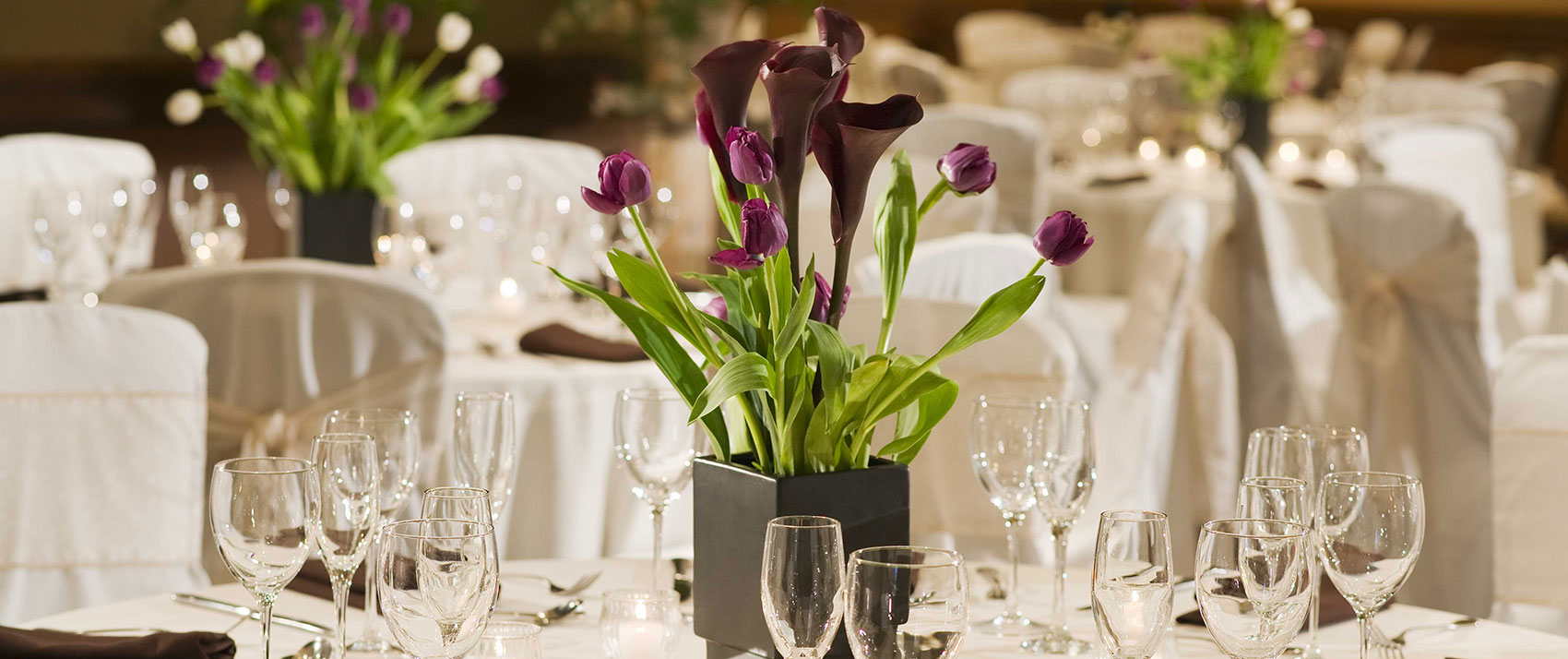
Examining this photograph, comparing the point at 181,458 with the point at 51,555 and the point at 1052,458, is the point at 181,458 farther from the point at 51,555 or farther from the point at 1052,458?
the point at 1052,458

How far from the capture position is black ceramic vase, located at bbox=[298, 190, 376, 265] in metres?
3.30

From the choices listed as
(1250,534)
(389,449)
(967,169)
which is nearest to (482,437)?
(389,449)

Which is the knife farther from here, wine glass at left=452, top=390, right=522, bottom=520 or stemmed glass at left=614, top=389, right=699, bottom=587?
stemmed glass at left=614, top=389, right=699, bottom=587

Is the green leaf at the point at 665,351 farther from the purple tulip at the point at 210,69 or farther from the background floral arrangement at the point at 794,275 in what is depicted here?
the purple tulip at the point at 210,69

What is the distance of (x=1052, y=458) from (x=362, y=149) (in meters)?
2.19

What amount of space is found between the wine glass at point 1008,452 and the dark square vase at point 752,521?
0.20 meters

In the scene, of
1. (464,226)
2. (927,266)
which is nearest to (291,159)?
(464,226)

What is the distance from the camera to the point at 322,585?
5.41 ft

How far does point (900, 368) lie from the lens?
133 centimetres

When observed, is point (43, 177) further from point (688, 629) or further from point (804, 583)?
point (804, 583)

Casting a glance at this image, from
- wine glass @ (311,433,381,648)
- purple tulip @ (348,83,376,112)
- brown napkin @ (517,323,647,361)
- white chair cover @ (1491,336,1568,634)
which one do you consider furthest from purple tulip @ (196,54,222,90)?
white chair cover @ (1491,336,1568,634)

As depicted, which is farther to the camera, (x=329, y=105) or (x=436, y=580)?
(x=329, y=105)

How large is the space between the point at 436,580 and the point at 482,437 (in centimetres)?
45

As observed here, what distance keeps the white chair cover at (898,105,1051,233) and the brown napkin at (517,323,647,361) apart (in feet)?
8.48
